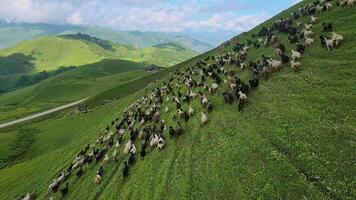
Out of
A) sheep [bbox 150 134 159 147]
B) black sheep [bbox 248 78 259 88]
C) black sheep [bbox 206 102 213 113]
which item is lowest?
sheep [bbox 150 134 159 147]

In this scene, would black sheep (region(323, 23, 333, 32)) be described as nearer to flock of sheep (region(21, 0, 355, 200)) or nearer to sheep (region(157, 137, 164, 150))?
flock of sheep (region(21, 0, 355, 200))

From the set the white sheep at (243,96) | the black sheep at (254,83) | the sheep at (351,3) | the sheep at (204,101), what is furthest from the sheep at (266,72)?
the sheep at (351,3)

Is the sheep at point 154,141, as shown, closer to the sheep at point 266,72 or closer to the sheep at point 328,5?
the sheep at point 266,72

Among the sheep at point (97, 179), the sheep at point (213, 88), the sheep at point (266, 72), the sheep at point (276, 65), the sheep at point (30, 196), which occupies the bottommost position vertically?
the sheep at point (30, 196)

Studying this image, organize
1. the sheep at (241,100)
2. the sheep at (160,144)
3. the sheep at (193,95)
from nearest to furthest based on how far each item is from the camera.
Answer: the sheep at (241,100), the sheep at (160,144), the sheep at (193,95)

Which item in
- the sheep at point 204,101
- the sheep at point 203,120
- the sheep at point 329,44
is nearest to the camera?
the sheep at point 203,120

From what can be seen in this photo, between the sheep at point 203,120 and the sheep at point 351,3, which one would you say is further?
the sheep at point 351,3

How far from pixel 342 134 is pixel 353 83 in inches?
317

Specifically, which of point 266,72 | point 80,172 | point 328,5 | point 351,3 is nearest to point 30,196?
point 80,172

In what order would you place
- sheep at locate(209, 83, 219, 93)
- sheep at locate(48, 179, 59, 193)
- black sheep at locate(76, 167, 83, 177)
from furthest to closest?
sheep at locate(209, 83, 219, 93), black sheep at locate(76, 167, 83, 177), sheep at locate(48, 179, 59, 193)

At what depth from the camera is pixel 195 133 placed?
4172cm

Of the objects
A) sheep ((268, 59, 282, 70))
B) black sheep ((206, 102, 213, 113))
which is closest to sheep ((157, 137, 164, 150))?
black sheep ((206, 102, 213, 113))

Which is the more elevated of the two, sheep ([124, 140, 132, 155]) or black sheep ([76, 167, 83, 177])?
sheep ([124, 140, 132, 155])

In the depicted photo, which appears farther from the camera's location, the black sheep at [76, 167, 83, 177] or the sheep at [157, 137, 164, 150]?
the black sheep at [76, 167, 83, 177]
